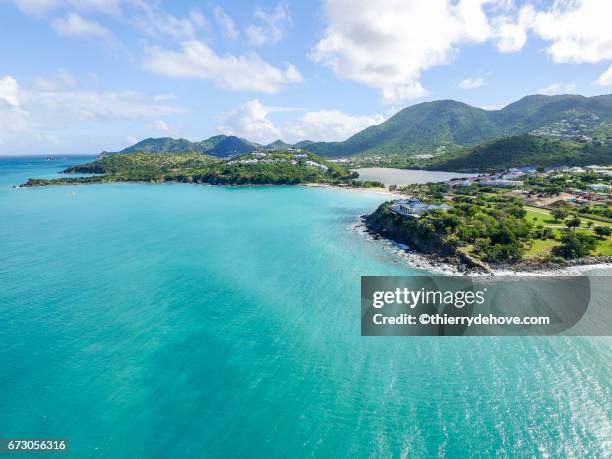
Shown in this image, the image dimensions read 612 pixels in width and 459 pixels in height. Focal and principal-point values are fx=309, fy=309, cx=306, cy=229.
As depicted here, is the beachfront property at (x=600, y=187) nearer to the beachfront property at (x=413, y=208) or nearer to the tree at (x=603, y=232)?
the tree at (x=603, y=232)

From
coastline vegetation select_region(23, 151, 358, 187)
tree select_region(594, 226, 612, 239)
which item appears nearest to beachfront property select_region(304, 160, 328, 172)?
coastline vegetation select_region(23, 151, 358, 187)

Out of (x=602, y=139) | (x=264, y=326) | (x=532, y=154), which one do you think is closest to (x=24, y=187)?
(x=264, y=326)

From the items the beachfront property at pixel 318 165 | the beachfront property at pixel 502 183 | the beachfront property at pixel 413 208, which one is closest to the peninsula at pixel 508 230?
the beachfront property at pixel 413 208

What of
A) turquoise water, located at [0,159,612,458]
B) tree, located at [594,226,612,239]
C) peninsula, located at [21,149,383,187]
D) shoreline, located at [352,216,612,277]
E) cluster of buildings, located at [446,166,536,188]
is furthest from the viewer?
peninsula, located at [21,149,383,187]

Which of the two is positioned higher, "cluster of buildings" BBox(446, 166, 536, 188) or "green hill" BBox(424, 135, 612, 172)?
"green hill" BBox(424, 135, 612, 172)

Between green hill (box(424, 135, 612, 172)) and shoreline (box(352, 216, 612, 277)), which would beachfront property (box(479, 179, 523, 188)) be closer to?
green hill (box(424, 135, 612, 172))

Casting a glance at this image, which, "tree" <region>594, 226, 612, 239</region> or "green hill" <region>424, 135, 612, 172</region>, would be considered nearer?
"tree" <region>594, 226, 612, 239</region>

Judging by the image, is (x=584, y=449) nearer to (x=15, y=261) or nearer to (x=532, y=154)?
(x=15, y=261)
